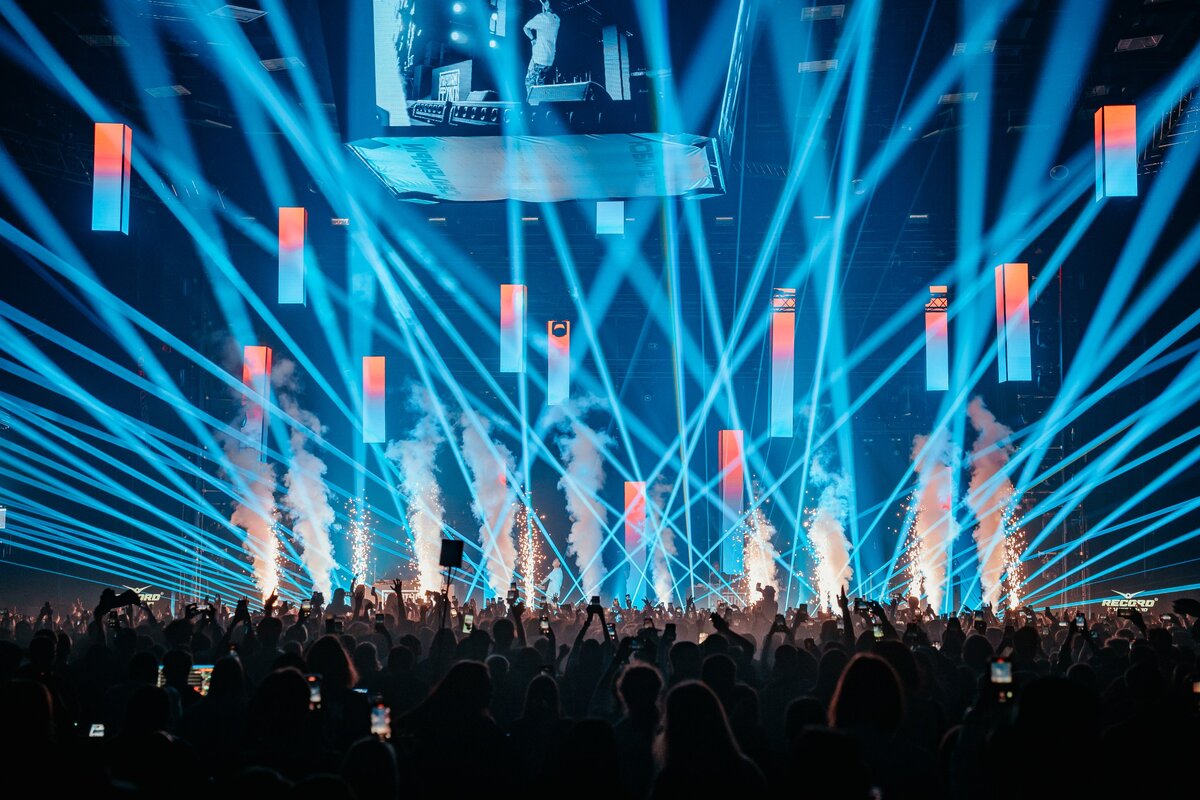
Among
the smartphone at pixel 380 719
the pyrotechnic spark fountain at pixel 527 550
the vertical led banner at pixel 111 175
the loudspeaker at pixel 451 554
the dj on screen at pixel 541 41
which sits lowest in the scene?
the pyrotechnic spark fountain at pixel 527 550

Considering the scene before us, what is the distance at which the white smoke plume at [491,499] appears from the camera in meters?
25.2

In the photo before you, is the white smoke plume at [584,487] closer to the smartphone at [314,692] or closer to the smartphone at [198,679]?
the smartphone at [198,679]

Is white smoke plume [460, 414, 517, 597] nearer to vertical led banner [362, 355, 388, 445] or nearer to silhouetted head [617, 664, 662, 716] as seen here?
vertical led banner [362, 355, 388, 445]

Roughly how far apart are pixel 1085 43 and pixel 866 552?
1390cm

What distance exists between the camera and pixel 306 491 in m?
24.3

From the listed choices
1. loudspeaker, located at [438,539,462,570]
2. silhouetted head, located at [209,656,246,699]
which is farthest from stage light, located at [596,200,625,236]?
silhouetted head, located at [209,656,246,699]

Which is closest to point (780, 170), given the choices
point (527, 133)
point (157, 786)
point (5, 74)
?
point (527, 133)

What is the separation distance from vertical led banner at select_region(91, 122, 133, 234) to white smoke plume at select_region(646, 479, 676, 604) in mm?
15068

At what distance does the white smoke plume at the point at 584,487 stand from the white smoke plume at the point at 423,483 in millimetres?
3026

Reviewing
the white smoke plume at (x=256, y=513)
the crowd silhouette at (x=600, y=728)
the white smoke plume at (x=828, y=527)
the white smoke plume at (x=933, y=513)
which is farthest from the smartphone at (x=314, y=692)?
the white smoke plume at (x=828, y=527)

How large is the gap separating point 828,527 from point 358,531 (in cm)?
1151

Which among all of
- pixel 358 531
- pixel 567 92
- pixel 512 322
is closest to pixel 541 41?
pixel 567 92

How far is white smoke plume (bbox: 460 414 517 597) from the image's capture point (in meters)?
25.2

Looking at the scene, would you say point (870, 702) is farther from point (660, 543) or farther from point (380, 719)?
point (660, 543)
